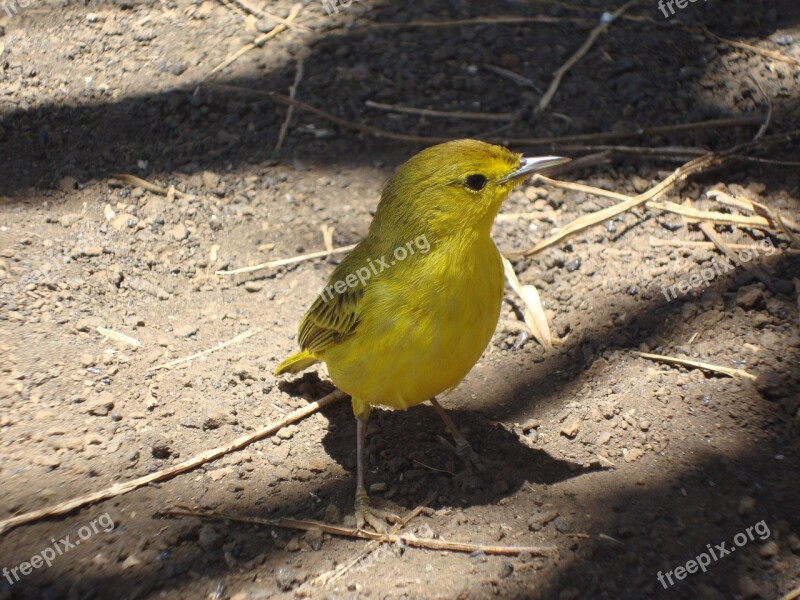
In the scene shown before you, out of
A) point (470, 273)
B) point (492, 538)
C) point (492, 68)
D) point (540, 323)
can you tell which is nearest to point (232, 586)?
point (492, 538)

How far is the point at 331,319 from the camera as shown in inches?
164

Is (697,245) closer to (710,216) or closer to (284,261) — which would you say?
(710,216)

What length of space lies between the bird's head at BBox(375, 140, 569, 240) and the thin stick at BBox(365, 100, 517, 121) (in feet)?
8.24

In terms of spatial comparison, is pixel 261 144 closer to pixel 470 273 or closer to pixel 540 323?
pixel 540 323

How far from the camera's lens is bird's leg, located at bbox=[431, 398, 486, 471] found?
410 cm

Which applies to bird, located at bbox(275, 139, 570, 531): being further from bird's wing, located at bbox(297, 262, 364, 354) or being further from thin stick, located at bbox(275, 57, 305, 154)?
thin stick, located at bbox(275, 57, 305, 154)

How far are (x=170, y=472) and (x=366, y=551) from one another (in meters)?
1.05

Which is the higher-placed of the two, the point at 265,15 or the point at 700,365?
the point at 265,15

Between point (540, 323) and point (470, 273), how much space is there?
1.44 meters

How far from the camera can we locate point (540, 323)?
16.4 feet

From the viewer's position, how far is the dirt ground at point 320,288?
3496 mm
